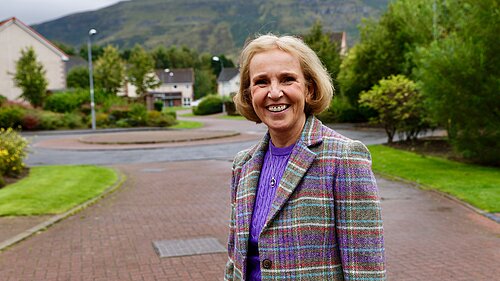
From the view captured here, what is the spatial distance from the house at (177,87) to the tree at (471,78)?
4289 inches

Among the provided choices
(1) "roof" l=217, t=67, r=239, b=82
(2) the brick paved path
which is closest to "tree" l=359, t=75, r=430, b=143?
(2) the brick paved path

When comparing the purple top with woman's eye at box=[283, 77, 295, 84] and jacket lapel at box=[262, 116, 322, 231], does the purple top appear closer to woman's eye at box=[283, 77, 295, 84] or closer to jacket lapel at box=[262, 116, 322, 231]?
jacket lapel at box=[262, 116, 322, 231]

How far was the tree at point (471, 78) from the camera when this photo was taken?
14.5m

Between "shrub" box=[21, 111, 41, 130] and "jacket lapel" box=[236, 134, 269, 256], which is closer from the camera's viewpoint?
"jacket lapel" box=[236, 134, 269, 256]

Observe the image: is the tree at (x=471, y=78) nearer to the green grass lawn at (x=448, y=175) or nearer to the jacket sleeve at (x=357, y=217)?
the green grass lawn at (x=448, y=175)

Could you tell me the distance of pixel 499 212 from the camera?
946 centimetres

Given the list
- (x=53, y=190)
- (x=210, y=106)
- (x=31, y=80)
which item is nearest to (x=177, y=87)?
(x=210, y=106)

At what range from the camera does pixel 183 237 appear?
26.3 ft

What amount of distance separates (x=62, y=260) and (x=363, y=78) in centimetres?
2872

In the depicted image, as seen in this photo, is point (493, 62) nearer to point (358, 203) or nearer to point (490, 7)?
point (490, 7)

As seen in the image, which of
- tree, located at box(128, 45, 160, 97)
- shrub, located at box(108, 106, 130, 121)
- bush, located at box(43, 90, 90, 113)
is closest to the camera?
shrub, located at box(108, 106, 130, 121)

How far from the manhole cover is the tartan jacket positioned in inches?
201

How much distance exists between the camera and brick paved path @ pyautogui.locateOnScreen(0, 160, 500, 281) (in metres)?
6.28

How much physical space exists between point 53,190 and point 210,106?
183ft
